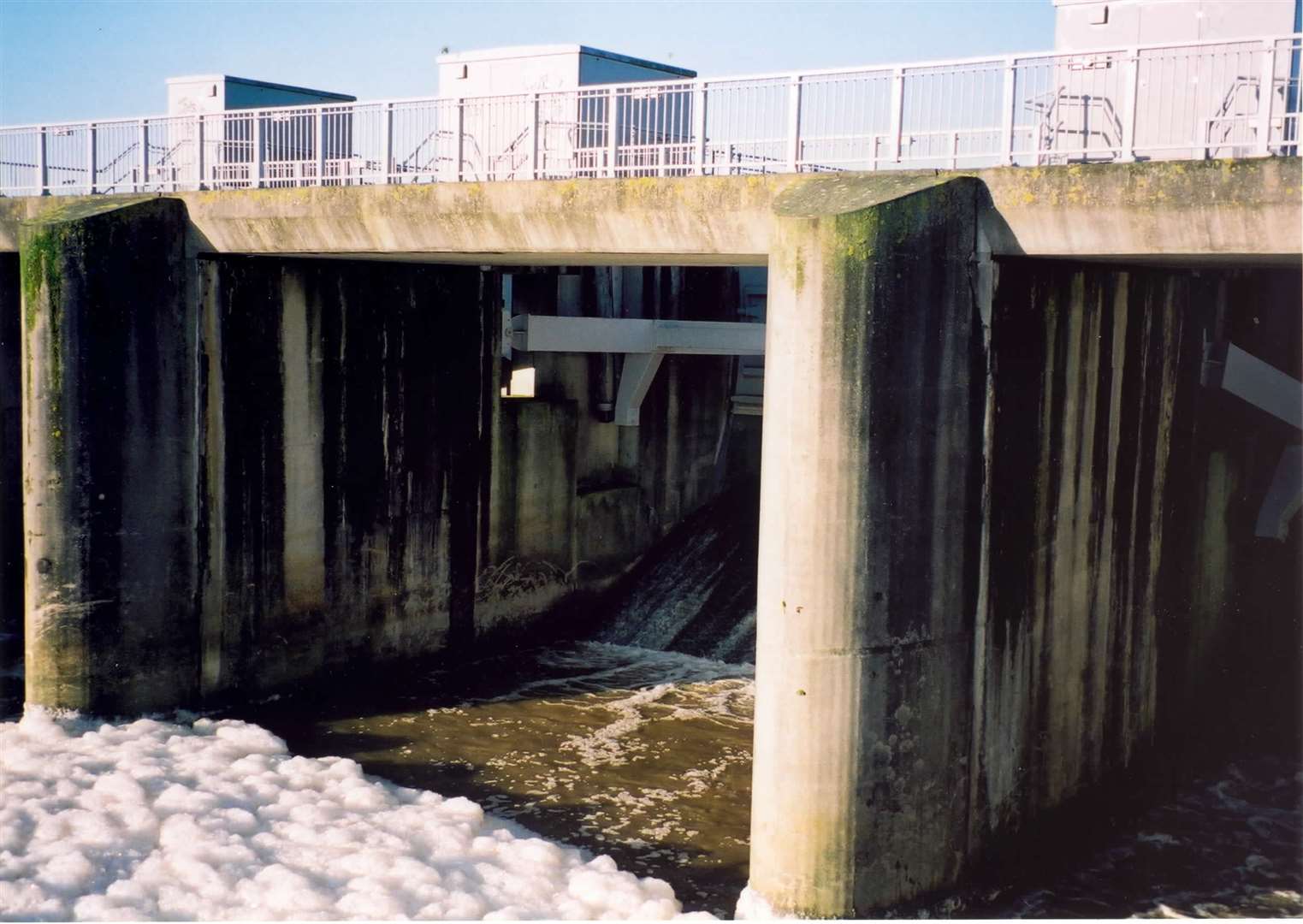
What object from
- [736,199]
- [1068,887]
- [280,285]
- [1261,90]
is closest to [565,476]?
[280,285]

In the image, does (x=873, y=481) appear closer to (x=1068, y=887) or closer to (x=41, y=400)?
(x=1068, y=887)

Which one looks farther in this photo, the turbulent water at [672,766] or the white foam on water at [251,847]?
the turbulent water at [672,766]

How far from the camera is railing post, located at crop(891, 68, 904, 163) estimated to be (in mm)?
12305

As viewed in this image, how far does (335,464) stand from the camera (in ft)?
60.7

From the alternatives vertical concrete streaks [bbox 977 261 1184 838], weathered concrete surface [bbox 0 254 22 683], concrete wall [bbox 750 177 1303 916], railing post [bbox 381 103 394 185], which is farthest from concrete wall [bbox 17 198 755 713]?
vertical concrete streaks [bbox 977 261 1184 838]

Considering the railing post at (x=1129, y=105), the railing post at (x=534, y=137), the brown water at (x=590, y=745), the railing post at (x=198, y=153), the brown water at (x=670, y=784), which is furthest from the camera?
the railing post at (x=198, y=153)

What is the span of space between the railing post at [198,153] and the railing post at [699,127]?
7.23m

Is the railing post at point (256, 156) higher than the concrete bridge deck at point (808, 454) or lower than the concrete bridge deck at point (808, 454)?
higher

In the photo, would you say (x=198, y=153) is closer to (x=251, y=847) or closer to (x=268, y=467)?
(x=268, y=467)

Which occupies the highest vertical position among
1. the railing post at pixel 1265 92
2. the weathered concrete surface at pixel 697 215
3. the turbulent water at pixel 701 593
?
the railing post at pixel 1265 92

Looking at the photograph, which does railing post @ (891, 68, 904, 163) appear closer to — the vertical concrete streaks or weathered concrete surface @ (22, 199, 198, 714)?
the vertical concrete streaks

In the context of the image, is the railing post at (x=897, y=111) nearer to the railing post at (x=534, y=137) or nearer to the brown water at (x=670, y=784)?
the railing post at (x=534, y=137)

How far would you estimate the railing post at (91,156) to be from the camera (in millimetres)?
18812

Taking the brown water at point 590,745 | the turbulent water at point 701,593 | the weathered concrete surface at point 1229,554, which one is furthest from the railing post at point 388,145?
the weathered concrete surface at point 1229,554
